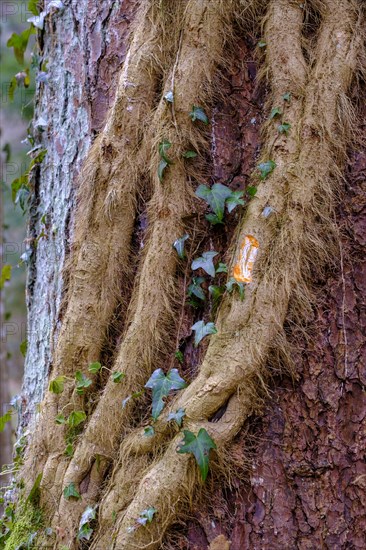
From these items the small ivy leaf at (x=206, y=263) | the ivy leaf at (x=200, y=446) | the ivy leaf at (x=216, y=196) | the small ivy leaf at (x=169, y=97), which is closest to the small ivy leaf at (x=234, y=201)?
the ivy leaf at (x=216, y=196)

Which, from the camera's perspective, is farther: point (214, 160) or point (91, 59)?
point (91, 59)

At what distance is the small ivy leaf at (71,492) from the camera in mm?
1785

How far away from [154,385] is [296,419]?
433mm

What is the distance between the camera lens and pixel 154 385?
66.5 inches

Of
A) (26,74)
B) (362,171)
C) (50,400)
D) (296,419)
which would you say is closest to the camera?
(296,419)

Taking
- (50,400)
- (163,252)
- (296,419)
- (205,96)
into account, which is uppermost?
(205,96)

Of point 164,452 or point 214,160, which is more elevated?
point 214,160

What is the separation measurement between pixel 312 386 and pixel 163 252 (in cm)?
62

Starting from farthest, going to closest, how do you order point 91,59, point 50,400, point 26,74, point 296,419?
1. point 26,74
2. point 91,59
3. point 50,400
4. point 296,419

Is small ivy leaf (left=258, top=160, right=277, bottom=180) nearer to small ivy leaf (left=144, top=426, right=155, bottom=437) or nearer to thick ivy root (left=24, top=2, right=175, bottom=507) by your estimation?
thick ivy root (left=24, top=2, right=175, bottom=507)

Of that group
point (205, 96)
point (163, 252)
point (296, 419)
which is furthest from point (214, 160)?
point (296, 419)

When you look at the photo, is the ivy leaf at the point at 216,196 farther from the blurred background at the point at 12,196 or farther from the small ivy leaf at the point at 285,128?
the blurred background at the point at 12,196

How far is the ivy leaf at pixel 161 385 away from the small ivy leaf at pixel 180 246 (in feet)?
1.20

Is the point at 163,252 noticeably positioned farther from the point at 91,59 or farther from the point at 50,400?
the point at 91,59
